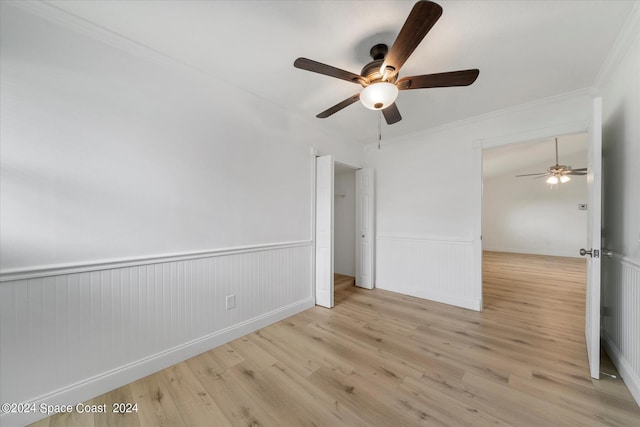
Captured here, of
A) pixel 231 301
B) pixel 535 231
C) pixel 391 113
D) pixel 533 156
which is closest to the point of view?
pixel 391 113

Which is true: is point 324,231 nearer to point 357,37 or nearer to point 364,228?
point 364,228

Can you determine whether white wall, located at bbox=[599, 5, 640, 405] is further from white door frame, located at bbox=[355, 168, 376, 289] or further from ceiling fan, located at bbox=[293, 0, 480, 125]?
white door frame, located at bbox=[355, 168, 376, 289]

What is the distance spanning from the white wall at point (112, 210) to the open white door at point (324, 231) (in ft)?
2.95

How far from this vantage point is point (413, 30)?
1226 millimetres

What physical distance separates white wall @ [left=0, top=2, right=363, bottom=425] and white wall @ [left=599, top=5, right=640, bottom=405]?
302cm

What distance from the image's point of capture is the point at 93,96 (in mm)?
1607

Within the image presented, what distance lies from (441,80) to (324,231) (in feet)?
6.98

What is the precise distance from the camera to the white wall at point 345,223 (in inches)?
181

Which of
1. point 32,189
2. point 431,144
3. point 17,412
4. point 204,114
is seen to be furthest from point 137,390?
point 431,144

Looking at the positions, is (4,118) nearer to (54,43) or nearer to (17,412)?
(54,43)

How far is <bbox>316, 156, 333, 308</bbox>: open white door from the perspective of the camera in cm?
310

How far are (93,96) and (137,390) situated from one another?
2122 millimetres

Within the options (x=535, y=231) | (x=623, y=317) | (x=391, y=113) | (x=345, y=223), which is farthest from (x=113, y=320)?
(x=535, y=231)

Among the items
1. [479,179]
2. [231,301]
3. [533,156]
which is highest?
[533,156]
